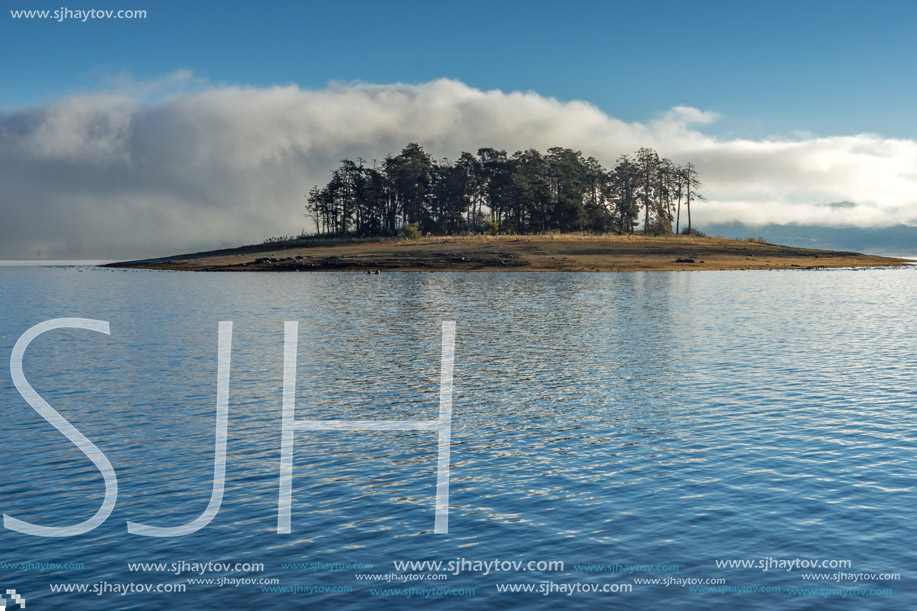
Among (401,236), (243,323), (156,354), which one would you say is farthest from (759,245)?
(156,354)

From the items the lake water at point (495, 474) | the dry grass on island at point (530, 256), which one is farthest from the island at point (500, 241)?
the lake water at point (495, 474)

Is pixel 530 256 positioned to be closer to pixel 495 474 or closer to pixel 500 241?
pixel 500 241

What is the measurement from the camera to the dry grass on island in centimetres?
13762

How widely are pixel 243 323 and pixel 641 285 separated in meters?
59.3

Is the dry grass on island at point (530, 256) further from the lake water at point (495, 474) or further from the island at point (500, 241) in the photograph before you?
the lake water at point (495, 474)

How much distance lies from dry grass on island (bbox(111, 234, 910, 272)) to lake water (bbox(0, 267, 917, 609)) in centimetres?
8783

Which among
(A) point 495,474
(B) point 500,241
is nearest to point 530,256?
(B) point 500,241

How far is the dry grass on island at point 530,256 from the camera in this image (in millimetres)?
137625

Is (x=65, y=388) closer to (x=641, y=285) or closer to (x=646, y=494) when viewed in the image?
(x=646, y=494)

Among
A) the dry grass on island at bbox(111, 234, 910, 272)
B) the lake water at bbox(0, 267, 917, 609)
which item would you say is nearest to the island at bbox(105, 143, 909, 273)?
the dry grass on island at bbox(111, 234, 910, 272)

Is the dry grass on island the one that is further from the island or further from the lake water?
the lake water

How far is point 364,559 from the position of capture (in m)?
15.6

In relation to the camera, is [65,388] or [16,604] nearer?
[16,604]

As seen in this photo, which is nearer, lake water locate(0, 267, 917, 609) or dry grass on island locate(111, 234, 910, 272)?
lake water locate(0, 267, 917, 609)
